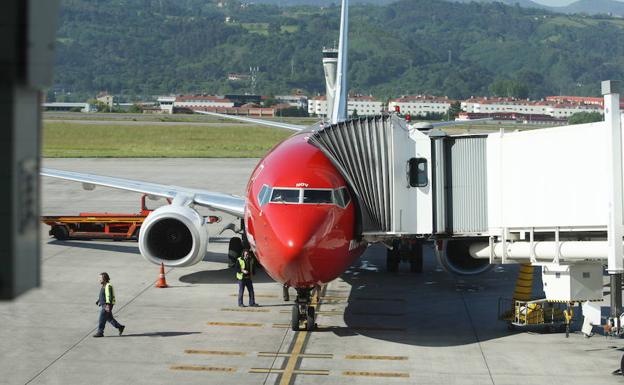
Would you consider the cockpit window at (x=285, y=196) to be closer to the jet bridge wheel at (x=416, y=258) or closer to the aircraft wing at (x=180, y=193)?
the aircraft wing at (x=180, y=193)

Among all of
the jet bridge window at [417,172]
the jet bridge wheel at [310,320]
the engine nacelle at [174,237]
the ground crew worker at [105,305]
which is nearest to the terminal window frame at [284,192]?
the jet bridge window at [417,172]

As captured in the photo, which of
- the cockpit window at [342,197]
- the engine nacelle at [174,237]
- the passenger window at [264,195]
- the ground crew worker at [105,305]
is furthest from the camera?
the engine nacelle at [174,237]

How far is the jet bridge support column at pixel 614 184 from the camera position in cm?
1619

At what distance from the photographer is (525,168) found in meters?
18.3

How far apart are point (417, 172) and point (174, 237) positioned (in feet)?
25.3

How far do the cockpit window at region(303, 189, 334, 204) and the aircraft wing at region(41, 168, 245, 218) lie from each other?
6.15 meters

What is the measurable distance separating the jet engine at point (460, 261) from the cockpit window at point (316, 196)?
17.4ft

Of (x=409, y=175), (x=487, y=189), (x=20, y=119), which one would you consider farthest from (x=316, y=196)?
(x=20, y=119)

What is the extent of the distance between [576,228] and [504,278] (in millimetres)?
9350

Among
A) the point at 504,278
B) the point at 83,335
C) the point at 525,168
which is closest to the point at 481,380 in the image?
the point at 525,168

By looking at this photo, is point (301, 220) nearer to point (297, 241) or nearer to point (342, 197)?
point (297, 241)

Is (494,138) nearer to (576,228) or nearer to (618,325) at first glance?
(576,228)

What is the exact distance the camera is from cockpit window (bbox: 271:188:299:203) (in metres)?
18.1

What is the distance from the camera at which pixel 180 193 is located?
87.5ft
